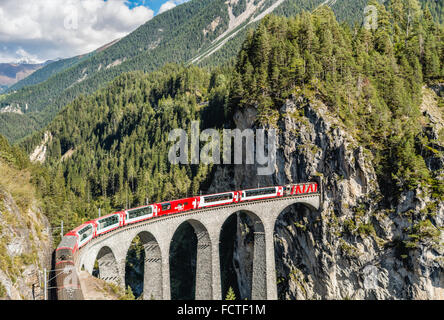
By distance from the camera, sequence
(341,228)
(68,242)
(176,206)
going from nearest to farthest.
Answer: (68,242) → (176,206) → (341,228)

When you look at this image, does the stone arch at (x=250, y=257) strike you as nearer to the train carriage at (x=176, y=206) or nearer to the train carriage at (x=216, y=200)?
the train carriage at (x=216, y=200)

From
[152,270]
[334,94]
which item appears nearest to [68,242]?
[152,270]

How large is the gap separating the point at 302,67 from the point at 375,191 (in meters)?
24.4

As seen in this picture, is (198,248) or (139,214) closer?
(139,214)

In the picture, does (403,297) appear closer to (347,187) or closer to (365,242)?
(365,242)

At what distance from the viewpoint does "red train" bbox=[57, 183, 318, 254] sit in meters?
29.7

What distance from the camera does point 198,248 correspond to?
43.2m

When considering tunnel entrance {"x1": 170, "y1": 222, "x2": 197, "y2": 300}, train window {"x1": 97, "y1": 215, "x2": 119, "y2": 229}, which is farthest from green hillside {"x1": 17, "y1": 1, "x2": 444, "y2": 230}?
train window {"x1": 97, "y1": 215, "x2": 119, "y2": 229}

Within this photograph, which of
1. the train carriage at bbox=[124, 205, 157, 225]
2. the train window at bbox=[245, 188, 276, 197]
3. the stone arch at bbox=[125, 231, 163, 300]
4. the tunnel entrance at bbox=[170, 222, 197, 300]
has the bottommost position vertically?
the tunnel entrance at bbox=[170, 222, 197, 300]

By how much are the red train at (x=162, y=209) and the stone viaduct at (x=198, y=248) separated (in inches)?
24.9

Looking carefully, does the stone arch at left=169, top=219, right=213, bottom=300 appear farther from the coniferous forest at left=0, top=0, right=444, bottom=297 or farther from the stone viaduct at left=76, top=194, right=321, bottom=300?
the coniferous forest at left=0, top=0, right=444, bottom=297

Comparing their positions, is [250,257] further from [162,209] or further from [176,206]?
[162,209]

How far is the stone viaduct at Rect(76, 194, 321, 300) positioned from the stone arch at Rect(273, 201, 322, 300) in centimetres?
265

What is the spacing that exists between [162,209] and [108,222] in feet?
22.6
